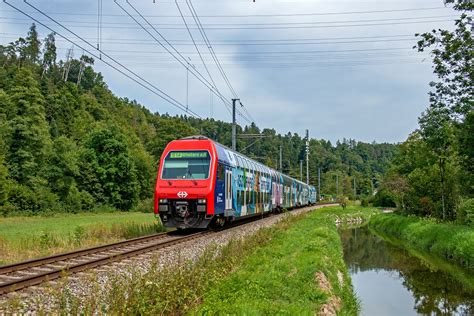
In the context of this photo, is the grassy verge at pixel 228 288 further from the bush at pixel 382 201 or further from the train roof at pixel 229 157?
the bush at pixel 382 201

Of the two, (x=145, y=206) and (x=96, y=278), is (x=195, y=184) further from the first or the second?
(x=145, y=206)

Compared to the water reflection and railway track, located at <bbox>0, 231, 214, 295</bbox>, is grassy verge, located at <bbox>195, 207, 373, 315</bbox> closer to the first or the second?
the water reflection

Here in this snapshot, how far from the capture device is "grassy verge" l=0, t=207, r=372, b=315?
6.12m

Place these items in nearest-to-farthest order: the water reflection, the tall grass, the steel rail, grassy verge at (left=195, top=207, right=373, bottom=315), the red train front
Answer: grassy verge at (left=195, top=207, right=373, bottom=315)
the steel rail
the water reflection
the tall grass
the red train front

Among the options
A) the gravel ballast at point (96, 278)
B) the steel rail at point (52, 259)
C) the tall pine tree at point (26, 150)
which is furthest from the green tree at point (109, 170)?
the steel rail at point (52, 259)

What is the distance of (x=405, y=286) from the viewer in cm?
1617

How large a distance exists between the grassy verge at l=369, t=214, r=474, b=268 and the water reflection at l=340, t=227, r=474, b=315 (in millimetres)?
1102

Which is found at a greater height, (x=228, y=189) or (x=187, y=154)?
(x=187, y=154)

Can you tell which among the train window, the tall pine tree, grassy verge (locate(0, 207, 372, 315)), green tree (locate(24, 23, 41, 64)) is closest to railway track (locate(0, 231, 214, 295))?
grassy verge (locate(0, 207, 372, 315))

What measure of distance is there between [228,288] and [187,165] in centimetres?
1061

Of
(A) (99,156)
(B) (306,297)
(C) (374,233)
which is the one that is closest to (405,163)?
(C) (374,233)

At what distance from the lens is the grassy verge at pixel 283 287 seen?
23.5 ft

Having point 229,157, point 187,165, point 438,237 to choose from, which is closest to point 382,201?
point 438,237

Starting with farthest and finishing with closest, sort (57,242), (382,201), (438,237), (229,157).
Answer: (382,201) < (438,237) < (229,157) < (57,242)
